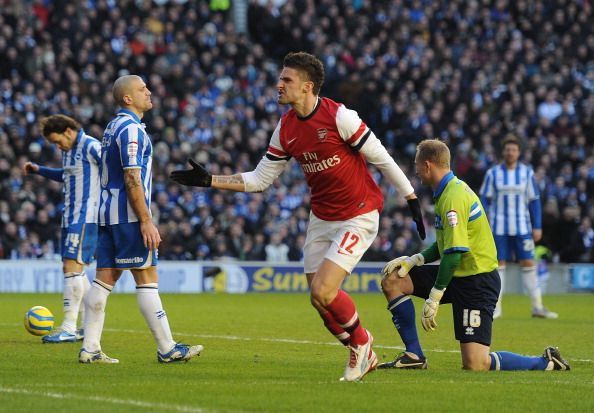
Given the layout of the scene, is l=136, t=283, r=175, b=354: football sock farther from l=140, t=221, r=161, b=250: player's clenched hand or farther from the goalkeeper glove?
the goalkeeper glove

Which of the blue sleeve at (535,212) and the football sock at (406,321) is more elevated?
the blue sleeve at (535,212)

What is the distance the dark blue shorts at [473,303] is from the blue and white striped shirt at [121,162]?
8.40 feet

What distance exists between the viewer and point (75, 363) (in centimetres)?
1040

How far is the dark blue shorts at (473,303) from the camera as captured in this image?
980 cm

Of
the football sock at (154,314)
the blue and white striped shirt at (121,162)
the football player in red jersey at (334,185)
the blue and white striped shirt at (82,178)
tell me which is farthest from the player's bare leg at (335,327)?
the blue and white striped shirt at (82,178)

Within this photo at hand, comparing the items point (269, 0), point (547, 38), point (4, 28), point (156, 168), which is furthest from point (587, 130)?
point (4, 28)

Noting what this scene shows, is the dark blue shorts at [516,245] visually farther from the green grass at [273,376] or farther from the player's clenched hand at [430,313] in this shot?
the player's clenched hand at [430,313]

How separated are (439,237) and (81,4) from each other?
23.9 m

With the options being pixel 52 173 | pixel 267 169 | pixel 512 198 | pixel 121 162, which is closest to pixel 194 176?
pixel 267 169

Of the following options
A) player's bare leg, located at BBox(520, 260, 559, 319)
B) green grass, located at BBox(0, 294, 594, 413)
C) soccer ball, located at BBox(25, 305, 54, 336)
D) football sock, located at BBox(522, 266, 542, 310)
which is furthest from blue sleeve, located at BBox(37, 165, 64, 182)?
football sock, located at BBox(522, 266, 542, 310)

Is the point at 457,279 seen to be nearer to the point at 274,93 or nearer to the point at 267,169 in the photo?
the point at 267,169

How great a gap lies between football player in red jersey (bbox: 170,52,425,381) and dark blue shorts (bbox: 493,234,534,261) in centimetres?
904

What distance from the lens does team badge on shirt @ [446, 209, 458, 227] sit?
9.56 metres

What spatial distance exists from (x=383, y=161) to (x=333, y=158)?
1.25 feet
